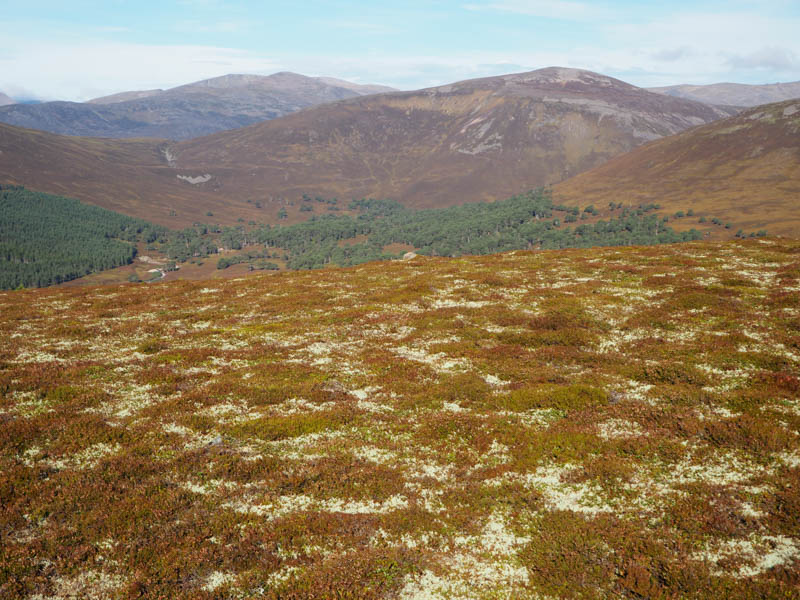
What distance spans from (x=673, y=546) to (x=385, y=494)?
875cm

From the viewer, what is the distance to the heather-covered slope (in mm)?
12188

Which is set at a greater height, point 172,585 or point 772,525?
A: point 772,525

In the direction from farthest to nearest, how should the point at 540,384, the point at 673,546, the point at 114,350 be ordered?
the point at 114,350 → the point at 540,384 → the point at 673,546

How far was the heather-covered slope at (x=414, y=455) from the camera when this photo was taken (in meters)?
12.2

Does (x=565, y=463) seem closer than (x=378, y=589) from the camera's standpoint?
No

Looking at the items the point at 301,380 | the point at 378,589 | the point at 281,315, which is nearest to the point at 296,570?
the point at 378,589

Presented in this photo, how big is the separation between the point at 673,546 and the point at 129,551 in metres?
15.5

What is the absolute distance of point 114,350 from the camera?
30.5 metres

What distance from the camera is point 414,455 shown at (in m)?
17.9

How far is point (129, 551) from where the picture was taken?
1283 cm

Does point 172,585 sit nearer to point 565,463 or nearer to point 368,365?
point 565,463

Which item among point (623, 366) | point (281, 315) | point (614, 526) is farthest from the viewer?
point (281, 315)

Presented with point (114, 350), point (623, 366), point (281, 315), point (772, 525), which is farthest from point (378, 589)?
point (281, 315)

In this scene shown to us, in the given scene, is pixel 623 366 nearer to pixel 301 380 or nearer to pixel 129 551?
pixel 301 380
